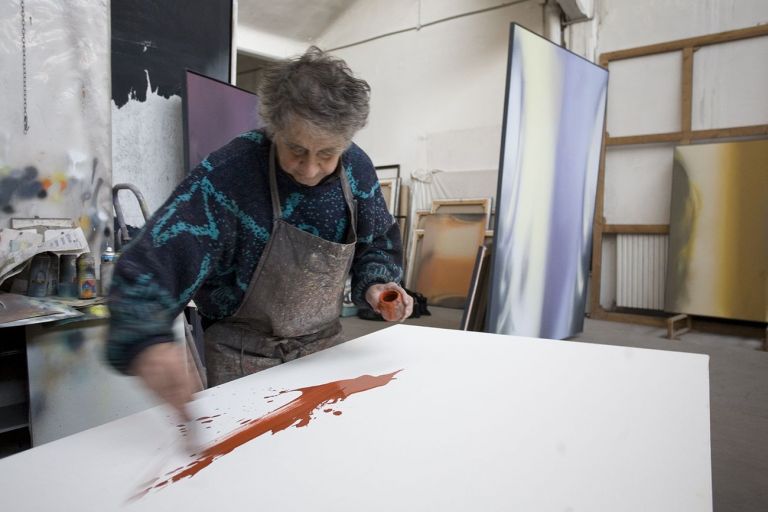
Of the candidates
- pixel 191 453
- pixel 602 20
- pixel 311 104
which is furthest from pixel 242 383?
pixel 602 20

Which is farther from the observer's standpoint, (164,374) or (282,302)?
(282,302)

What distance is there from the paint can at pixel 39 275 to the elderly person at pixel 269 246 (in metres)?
0.95

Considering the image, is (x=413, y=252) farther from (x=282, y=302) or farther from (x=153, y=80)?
(x=282, y=302)

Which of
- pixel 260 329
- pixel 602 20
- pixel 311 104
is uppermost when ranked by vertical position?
pixel 602 20

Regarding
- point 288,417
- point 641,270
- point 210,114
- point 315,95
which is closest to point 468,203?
point 641,270

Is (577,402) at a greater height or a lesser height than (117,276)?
lesser

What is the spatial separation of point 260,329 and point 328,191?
423 millimetres

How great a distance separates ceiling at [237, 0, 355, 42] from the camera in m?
5.71

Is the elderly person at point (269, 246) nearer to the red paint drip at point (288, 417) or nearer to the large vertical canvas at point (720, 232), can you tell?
the red paint drip at point (288, 417)

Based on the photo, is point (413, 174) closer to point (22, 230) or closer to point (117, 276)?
point (22, 230)

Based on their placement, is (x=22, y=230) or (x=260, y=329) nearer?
(x=260, y=329)

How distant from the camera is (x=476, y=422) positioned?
3.22ft

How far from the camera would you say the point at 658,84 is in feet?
14.2

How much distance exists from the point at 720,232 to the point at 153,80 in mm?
4188
